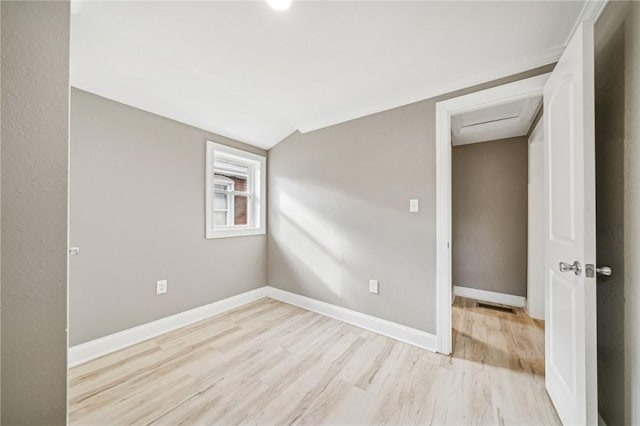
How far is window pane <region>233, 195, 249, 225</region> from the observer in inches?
128

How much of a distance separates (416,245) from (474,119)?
63.4 inches

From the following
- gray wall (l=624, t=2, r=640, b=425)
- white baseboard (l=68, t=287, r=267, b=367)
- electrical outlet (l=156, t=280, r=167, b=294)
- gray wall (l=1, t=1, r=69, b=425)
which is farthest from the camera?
electrical outlet (l=156, t=280, r=167, b=294)

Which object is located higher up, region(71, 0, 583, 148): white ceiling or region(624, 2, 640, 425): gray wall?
region(71, 0, 583, 148): white ceiling

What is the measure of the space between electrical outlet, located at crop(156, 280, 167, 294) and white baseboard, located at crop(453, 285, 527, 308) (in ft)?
11.9

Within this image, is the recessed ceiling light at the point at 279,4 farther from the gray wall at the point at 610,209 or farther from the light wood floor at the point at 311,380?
the light wood floor at the point at 311,380

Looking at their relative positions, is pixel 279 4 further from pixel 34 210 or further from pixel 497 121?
pixel 497 121

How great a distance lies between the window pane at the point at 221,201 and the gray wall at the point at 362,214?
59 centimetres

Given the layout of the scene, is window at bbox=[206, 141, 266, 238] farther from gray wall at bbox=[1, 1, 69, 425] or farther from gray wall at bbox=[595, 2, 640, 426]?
gray wall at bbox=[595, 2, 640, 426]

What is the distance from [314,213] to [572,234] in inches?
84.0

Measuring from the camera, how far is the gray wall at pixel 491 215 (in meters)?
3.10

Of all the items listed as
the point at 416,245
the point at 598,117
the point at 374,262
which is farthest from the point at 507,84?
the point at 374,262

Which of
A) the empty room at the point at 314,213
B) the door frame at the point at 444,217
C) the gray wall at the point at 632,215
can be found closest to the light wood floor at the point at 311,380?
the empty room at the point at 314,213

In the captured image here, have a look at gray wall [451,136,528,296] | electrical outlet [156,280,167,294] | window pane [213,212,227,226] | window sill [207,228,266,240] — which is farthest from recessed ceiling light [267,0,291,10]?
gray wall [451,136,528,296]

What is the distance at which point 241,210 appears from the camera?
3.30 metres
